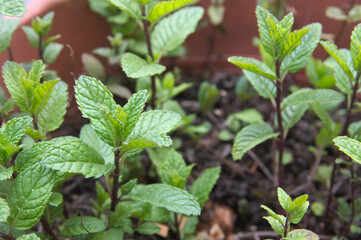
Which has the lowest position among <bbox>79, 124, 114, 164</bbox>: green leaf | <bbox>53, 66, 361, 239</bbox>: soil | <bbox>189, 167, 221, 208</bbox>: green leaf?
<bbox>53, 66, 361, 239</bbox>: soil

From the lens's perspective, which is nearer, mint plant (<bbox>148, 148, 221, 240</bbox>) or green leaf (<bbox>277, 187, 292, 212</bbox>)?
green leaf (<bbox>277, 187, 292, 212</bbox>)

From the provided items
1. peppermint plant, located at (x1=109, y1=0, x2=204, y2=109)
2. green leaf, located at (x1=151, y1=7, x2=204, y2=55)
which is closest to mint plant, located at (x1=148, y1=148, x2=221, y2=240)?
peppermint plant, located at (x1=109, y1=0, x2=204, y2=109)

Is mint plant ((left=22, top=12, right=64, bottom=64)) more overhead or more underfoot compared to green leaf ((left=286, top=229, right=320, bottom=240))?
more overhead

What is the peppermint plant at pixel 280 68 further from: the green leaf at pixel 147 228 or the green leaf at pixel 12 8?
the green leaf at pixel 12 8

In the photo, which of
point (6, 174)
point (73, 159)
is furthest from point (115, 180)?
point (6, 174)

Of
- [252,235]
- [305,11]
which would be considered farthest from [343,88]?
[305,11]

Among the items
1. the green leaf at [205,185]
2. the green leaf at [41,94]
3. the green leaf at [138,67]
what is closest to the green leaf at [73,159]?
the green leaf at [41,94]

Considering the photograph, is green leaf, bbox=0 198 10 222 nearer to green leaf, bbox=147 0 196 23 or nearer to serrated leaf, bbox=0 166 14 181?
serrated leaf, bbox=0 166 14 181
